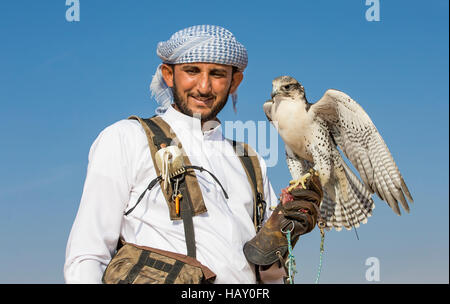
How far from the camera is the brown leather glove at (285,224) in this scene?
2609mm

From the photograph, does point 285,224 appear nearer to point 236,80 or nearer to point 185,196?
point 185,196

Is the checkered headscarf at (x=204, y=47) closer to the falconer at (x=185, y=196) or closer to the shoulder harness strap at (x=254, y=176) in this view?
the falconer at (x=185, y=196)

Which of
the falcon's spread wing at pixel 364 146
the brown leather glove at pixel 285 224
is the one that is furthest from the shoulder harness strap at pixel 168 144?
the falcon's spread wing at pixel 364 146

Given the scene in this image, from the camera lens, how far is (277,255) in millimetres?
2697

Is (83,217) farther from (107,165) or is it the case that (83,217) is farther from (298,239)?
(298,239)

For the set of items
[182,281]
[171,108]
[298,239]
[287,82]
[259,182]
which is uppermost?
[287,82]

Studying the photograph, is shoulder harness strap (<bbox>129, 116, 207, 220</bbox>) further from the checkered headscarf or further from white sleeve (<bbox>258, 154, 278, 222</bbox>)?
white sleeve (<bbox>258, 154, 278, 222</bbox>)

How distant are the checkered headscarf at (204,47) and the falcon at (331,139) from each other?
191 cm

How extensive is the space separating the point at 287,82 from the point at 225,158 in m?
2.16

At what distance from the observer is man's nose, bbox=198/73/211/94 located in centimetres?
274

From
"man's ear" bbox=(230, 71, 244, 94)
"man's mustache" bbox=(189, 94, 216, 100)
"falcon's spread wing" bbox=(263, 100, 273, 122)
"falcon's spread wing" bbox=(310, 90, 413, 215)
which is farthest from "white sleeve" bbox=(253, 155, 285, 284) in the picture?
"falcon's spread wing" bbox=(263, 100, 273, 122)
